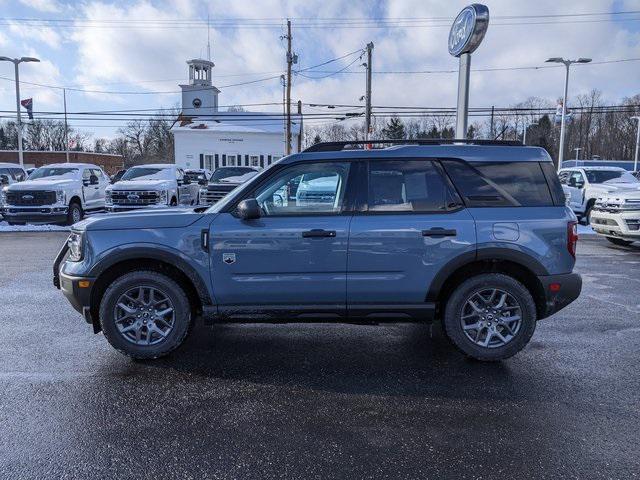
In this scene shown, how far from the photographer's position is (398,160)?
4570 millimetres

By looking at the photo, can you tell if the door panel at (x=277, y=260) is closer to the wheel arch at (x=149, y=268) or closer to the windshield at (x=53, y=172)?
the wheel arch at (x=149, y=268)

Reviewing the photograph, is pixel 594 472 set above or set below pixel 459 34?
below

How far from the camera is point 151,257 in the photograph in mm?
4410

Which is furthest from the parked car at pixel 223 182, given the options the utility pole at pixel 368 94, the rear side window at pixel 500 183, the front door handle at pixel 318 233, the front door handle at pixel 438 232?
the utility pole at pixel 368 94

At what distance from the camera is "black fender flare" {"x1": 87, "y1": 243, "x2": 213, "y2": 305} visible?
4.38 m

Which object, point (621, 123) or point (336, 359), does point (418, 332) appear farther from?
point (621, 123)

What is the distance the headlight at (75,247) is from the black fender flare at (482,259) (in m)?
3.17

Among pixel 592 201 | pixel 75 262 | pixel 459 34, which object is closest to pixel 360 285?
pixel 75 262

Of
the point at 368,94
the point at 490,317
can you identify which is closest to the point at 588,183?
the point at 490,317

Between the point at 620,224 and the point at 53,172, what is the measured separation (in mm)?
16784

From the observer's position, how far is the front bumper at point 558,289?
4477 mm

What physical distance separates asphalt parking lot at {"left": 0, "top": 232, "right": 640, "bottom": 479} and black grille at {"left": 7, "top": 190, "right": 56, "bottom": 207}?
1039cm

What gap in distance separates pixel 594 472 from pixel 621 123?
93.4 meters

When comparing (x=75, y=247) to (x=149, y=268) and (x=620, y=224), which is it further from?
(x=620, y=224)
